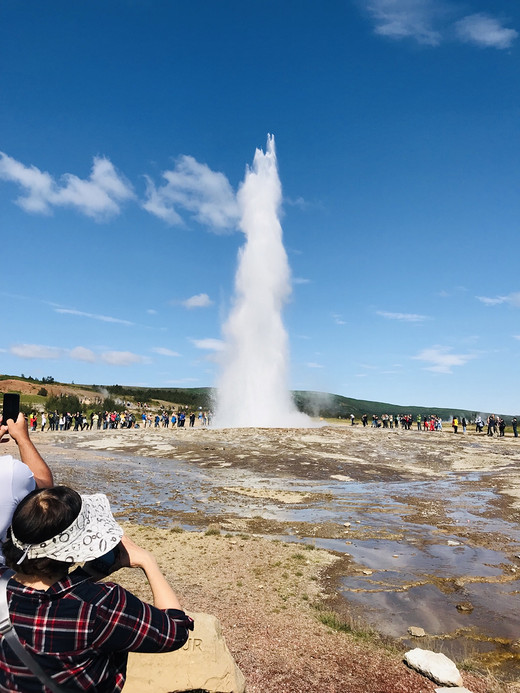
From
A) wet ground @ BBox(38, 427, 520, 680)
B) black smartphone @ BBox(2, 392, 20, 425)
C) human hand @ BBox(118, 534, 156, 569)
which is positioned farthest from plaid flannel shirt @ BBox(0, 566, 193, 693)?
wet ground @ BBox(38, 427, 520, 680)

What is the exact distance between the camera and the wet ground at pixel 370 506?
8.20 metres

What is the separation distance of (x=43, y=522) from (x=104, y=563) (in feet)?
1.32

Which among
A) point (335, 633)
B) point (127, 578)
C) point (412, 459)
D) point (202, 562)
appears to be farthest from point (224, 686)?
point (412, 459)

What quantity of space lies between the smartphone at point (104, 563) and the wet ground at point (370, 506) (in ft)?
19.8

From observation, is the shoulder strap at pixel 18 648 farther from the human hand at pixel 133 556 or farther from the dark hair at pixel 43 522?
the human hand at pixel 133 556

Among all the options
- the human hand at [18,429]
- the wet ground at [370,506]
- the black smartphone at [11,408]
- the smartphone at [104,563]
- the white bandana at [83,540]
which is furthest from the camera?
the wet ground at [370,506]

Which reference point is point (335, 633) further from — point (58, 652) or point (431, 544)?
point (431, 544)

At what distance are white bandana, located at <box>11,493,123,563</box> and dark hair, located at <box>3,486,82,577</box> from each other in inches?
1.2

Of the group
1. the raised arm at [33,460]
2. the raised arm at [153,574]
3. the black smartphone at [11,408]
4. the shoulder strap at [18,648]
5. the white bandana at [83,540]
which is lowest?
the shoulder strap at [18,648]

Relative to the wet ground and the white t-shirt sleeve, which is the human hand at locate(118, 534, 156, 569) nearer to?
the white t-shirt sleeve

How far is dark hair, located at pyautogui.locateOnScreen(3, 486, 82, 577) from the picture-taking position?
2326mm

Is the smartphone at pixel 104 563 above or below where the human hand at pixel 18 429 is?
below

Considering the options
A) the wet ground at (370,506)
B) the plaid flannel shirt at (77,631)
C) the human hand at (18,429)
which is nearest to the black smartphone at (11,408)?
the human hand at (18,429)

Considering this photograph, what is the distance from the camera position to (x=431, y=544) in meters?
12.5
